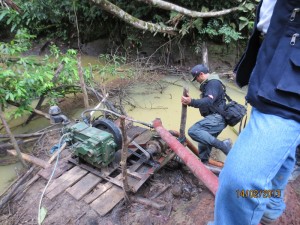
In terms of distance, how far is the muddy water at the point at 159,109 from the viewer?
527 cm

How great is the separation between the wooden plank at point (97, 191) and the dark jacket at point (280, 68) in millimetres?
2383

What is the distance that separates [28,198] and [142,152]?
161 centimetres

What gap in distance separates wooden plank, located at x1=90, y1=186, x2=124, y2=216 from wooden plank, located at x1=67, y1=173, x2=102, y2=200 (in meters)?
0.21

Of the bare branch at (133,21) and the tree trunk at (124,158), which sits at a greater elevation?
the bare branch at (133,21)

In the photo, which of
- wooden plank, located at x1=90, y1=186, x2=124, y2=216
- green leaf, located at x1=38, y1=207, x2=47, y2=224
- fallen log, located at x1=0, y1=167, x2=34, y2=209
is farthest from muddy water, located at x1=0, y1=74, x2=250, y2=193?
wooden plank, located at x1=90, y1=186, x2=124, y2=216

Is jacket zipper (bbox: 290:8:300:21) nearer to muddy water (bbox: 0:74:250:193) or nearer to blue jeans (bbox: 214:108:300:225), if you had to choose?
blue jeans (bbox: 214:108:300:225)

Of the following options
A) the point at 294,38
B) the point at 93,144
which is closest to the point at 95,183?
the point at 93,144

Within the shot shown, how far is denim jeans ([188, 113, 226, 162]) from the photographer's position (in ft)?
12.6

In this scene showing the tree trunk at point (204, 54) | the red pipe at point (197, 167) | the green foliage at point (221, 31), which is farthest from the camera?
the tree trunk at point (204, 54)

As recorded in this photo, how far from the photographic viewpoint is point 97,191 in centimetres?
337

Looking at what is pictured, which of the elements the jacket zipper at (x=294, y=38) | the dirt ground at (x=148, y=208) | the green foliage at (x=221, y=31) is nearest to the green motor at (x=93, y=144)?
the dirt ground at (x=148, y=208)

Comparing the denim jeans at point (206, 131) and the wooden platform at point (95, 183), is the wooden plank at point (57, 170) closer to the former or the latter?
the wooden platform at point (95, 183)

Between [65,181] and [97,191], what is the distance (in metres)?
0.49

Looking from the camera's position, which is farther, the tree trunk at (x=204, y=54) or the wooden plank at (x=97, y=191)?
the tree trunk at (x=204, y=54)
